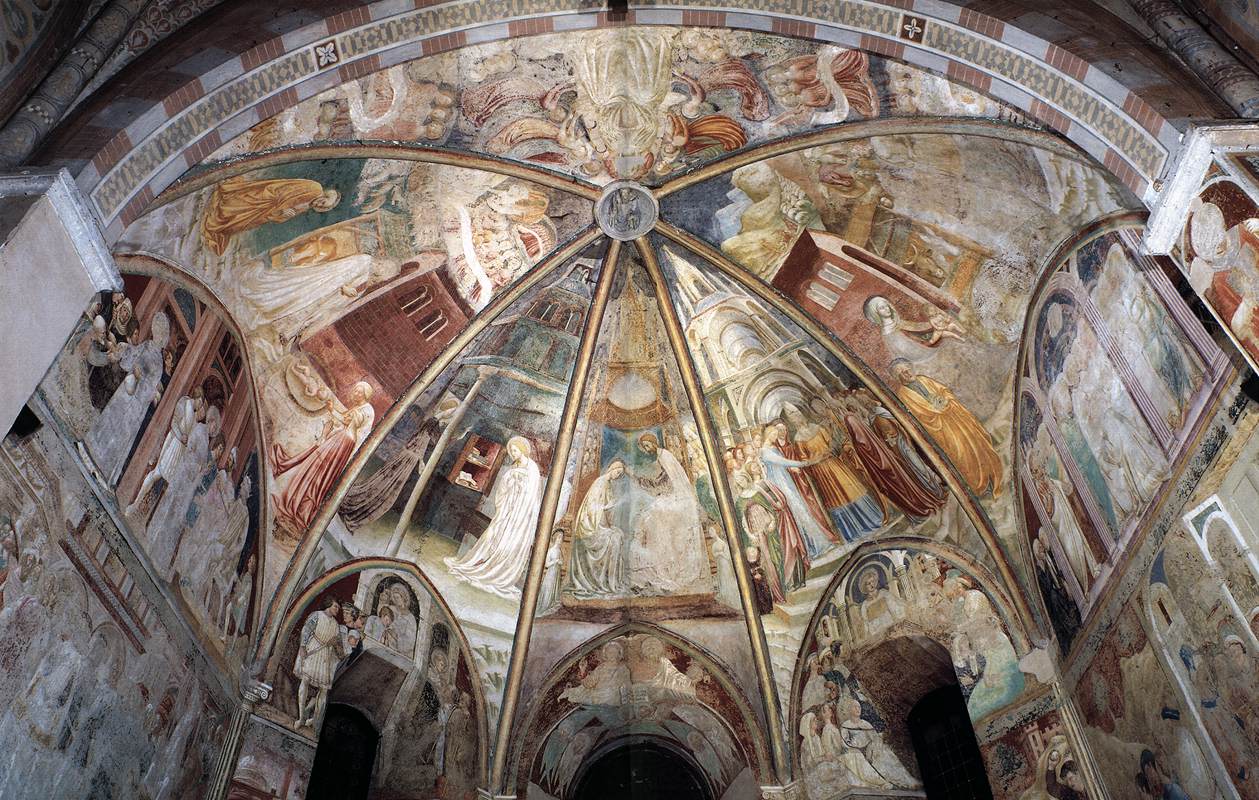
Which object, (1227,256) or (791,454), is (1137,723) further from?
(791,454)

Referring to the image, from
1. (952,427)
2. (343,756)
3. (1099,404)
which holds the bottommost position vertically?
(343,756)

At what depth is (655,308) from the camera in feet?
42.5

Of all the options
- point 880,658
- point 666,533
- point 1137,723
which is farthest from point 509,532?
point 1137,723

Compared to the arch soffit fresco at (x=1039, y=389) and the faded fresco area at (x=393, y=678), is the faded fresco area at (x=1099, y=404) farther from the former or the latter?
the faded fresco area at (x=393, y=678)

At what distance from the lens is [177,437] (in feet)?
31.0

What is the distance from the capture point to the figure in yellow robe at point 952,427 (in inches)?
446

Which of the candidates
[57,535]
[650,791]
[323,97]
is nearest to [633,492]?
[650,791]

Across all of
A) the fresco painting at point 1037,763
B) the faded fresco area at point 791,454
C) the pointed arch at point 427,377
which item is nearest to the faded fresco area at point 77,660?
the pointed arch at point 427,377

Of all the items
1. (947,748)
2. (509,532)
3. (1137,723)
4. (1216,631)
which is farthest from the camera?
(509,532)

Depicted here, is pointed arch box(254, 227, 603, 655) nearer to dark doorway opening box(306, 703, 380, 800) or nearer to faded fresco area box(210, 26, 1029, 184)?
faded fresco area box(210, 26, 1029, 184)

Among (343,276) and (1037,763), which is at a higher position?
(343,276)

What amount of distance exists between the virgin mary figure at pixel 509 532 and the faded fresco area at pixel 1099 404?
575 centimetres

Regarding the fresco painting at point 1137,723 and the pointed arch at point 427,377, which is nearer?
the fresco painting at point 1137,723

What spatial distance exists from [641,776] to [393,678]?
377 cm
